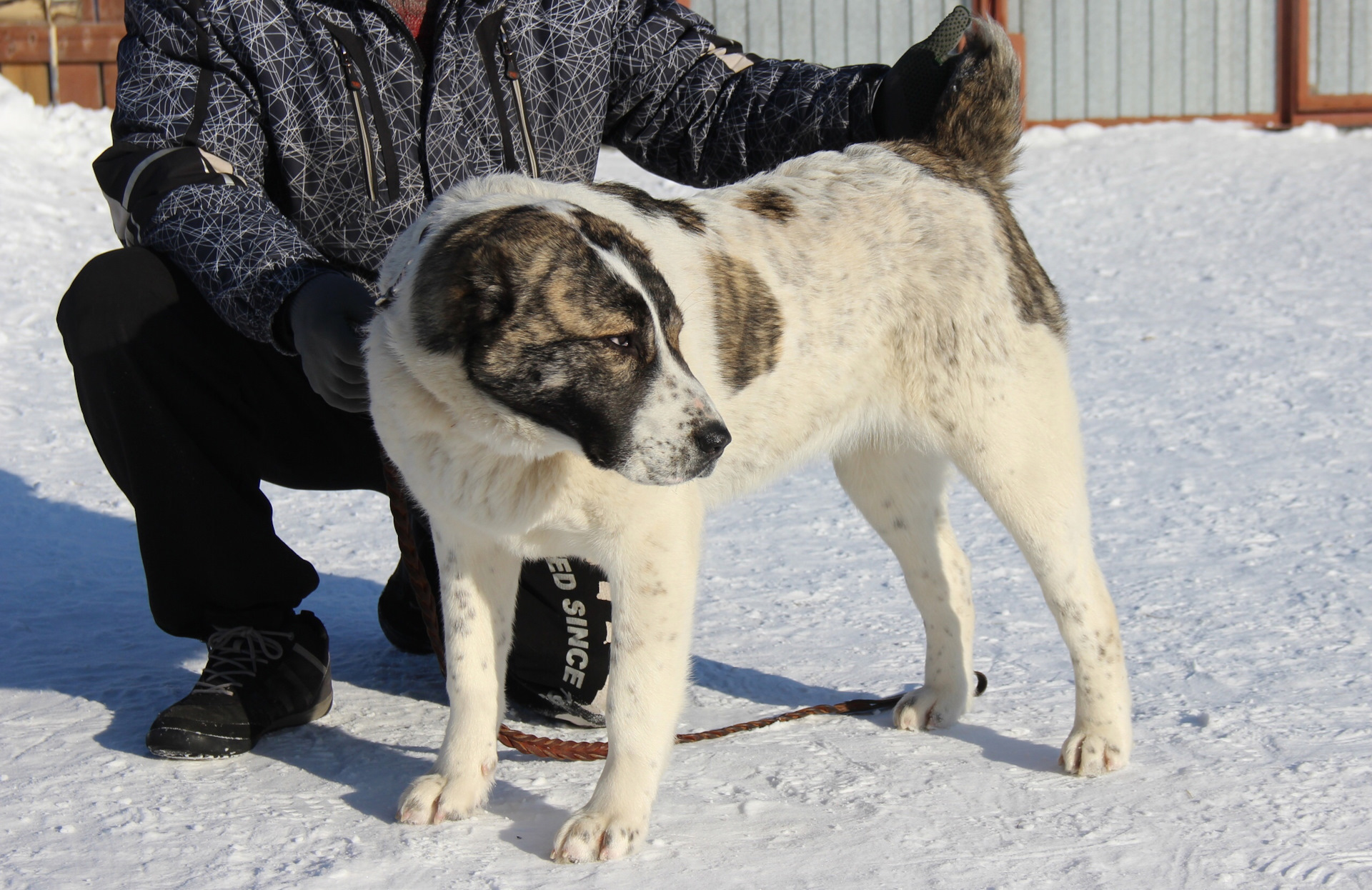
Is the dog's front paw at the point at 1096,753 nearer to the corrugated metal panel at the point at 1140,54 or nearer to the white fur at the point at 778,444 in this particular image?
the white fur at the point at 778,444

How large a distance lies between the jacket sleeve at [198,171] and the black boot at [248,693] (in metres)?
0.67

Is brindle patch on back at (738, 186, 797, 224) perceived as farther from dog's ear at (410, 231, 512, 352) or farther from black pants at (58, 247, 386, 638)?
black pants at (58, 247, 386, 638)

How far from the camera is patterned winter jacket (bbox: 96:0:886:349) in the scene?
2.62 metres

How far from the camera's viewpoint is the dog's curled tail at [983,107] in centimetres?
266

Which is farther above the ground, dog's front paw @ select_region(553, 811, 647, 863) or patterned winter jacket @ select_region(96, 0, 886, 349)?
patterned winter jacket @ select_region(96, 0, 886, 349)

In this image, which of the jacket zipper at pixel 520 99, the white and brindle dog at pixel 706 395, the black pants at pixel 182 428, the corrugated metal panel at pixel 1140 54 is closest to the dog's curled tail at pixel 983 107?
the white and brindle dog at pixel 706 395

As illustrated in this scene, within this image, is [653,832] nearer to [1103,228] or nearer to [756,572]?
[756,572]

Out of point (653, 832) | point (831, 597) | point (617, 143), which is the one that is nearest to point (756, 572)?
point (831, 597)

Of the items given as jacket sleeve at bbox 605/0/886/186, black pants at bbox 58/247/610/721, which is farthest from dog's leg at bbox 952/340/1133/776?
black pants at bbox 58/247/610/721

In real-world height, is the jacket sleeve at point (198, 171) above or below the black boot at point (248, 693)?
above

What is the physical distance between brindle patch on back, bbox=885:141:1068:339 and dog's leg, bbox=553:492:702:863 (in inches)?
35.5

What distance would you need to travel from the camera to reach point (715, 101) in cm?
309

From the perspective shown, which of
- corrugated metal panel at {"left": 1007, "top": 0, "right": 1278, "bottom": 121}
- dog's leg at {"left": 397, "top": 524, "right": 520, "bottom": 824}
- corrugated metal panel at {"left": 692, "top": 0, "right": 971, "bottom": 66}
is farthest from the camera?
corrugated metal panel at {"left": 1007, "top": 0, "right": 1278, "bottom": 121}

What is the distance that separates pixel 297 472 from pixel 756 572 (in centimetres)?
136
